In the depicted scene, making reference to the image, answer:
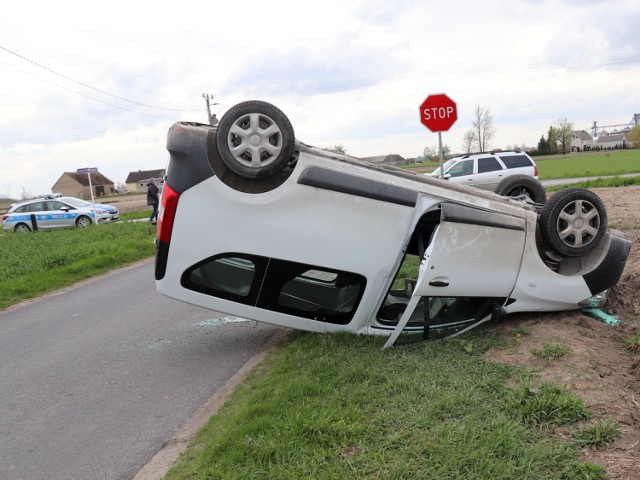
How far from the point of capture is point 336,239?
4621 millimetres

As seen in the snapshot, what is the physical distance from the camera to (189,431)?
4141mm

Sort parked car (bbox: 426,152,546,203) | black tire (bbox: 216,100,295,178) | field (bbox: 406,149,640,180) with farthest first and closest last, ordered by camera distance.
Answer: field (bbox: 406,149,640,180)
parked car (bbox: 426,152,546,203)
black tire (bbox: 216,100,295,178)

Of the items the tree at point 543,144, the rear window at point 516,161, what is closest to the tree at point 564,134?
the tree at point 543,144

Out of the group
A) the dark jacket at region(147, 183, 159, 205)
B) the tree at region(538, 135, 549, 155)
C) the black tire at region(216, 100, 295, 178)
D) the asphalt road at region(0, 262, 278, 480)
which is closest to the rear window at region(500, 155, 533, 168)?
the dark jacket at region(147, 183, 159, 205)

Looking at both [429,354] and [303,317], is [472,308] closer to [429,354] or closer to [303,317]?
[429,354]

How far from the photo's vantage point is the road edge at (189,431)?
3590mm

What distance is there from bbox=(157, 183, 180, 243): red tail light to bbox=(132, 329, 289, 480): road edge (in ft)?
4.75

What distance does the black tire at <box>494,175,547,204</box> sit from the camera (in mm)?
7016

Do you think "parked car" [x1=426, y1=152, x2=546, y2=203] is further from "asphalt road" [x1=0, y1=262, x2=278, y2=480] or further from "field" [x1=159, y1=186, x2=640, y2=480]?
"field" [x1=159, y1=186, x2=640, y2=480]

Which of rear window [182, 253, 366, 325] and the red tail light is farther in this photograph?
rear window [182, 253, 366, 325]

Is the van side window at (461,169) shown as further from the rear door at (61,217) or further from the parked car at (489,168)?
the rear door at (61,217)

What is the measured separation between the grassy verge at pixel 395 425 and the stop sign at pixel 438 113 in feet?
27.3

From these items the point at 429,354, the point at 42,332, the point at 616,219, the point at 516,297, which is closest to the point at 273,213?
the point at 429,354

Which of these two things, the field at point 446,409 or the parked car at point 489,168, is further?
the parked car at point 489,168
